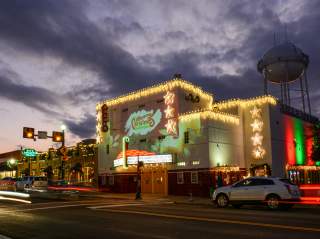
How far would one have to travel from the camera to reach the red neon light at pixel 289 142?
3819cm

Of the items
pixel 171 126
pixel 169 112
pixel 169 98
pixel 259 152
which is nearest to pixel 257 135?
pixel 259 152

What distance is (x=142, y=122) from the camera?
→ 126 ft

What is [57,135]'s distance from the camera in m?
34.8

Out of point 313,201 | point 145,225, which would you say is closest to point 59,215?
point 145,225

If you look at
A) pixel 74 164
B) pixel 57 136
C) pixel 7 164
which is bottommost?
pixel 74 164

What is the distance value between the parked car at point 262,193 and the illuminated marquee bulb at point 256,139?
13.9m

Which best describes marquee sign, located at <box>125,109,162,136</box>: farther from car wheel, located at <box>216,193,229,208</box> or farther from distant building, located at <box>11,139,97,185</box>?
car wheel, located at <box>216,193,229,208</box>

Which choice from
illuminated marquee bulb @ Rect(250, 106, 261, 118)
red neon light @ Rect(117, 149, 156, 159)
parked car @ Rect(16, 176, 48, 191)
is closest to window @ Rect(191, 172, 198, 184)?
red neon light @ Rect(117, 149, 156, 159)

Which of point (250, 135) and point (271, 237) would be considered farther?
point (250, 135)

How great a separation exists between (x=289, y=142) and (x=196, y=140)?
10630 mm

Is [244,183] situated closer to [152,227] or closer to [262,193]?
[262,193]

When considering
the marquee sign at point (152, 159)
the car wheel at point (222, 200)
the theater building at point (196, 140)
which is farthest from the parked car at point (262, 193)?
the marquee sign at point (152, 159)

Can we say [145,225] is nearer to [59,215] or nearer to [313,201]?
[59,215]

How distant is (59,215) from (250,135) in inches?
858
